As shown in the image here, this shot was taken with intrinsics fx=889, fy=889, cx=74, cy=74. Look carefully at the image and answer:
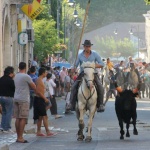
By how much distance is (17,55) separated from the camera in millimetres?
47125

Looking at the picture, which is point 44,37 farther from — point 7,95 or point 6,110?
point 7,95

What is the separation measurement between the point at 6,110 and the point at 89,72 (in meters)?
3.68

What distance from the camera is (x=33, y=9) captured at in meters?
40.1

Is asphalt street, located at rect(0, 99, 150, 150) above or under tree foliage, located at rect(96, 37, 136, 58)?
under

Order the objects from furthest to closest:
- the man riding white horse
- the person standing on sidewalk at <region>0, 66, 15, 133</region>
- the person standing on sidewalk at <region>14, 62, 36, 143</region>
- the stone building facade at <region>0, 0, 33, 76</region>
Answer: the stone building facade at <region>0, 0, 33, 76</region> → the person standing on sidewalk at <region>0, 66, 15, 133</region> → the man riding white horse → the person standing on sidewalk at <region>14, 62, 36, 143</region>

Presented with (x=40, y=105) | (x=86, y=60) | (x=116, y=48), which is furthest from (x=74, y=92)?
(x=116, y=48)

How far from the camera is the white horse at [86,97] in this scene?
70.2ft

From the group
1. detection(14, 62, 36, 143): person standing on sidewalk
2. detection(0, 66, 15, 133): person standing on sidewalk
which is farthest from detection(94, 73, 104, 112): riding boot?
detection(0, 66, 15, 133): person standing on sidewalk

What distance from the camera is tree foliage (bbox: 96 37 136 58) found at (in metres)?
156

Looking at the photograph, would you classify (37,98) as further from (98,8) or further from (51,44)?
(98,8)

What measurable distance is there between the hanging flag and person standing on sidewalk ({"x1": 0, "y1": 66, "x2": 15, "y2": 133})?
15873 mm

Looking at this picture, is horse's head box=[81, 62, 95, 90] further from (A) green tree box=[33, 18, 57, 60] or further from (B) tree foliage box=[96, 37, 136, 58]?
(B) tree foliage box=[96, 37, 136, 58]

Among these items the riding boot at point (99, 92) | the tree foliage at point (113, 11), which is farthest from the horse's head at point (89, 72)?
the tree foliage at point (113, 11)

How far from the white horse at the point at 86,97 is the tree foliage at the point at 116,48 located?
431ft
